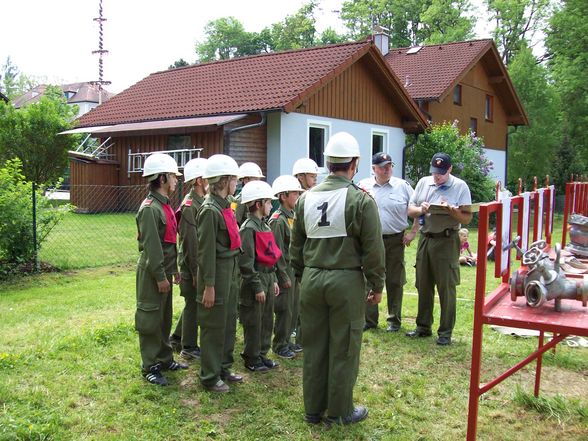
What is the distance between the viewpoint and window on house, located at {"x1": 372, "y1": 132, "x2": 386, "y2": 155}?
21109 mm

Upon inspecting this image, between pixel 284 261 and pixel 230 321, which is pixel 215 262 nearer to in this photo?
pixel 230 321

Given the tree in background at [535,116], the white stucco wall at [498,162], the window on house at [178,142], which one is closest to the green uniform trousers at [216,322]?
the window on house at [178,142]

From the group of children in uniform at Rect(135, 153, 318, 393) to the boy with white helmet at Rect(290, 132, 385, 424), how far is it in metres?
0.78

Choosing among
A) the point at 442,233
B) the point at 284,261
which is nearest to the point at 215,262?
the point at 284,261

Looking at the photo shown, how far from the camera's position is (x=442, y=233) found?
6.39m

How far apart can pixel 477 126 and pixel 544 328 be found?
1055 inches

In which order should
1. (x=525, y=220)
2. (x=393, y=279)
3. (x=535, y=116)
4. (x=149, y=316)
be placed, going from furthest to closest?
(x=535, y=116), (x=393, y=279), (x=149, y=316), (x=525, y=220)

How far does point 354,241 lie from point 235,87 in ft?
51.8

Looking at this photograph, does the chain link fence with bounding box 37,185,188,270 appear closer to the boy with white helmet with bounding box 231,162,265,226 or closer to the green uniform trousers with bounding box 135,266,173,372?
the boy with white helmet with bounding box 231,162,265,226

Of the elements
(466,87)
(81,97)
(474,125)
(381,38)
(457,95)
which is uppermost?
(81,97)

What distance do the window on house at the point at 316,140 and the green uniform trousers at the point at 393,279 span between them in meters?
11.5

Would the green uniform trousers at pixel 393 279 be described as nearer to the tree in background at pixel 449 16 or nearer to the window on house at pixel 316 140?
the window on house at pixel 316 140

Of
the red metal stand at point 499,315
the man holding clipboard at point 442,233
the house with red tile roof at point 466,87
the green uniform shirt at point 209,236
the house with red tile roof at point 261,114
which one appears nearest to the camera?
the red metal stand at point 499,315

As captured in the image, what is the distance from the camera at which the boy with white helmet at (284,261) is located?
584 centimetres
